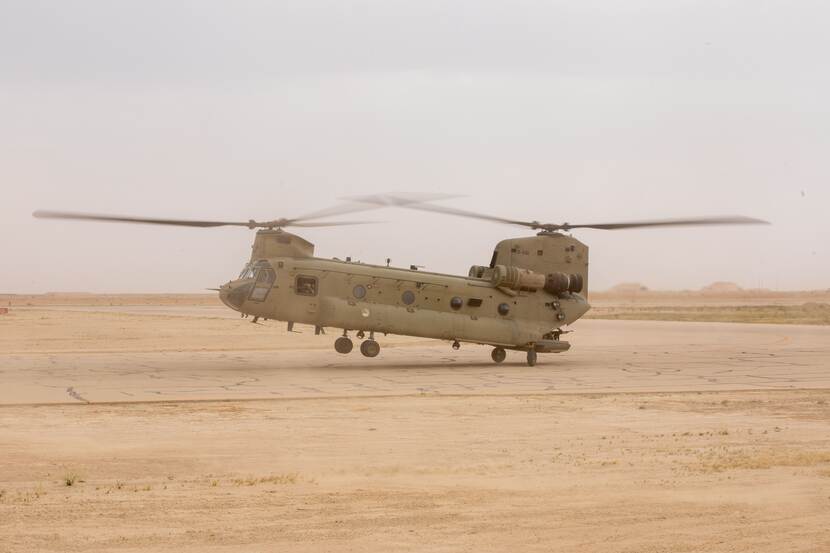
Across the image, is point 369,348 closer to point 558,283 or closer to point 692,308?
point 558,283

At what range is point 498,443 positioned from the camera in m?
14.3

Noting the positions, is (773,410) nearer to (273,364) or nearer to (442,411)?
(442,411)

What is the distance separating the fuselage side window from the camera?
26.1 m

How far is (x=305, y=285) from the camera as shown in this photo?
2620 cm

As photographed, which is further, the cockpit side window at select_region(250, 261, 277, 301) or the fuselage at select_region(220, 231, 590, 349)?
the fuselage at select_region(220, 231, 590, 349)

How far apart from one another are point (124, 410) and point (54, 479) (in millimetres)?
5997

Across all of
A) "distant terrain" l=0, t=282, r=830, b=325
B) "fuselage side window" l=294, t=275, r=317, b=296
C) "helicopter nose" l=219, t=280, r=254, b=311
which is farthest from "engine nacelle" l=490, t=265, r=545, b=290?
"distant terrain" l=0, t=282, r=830, b=325

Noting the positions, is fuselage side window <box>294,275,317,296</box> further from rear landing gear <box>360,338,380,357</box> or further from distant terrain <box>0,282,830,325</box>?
distant terrain <box>0,282,830,325</box>

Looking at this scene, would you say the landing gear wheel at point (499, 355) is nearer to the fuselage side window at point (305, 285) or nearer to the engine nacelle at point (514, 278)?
the engine nacelle at point (514, 278)

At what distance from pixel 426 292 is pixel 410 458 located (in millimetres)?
14561

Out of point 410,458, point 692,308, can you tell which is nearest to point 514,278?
→ point 410,458

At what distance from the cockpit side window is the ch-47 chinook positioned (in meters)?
0.03

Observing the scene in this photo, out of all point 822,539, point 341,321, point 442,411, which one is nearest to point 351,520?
point 822,539

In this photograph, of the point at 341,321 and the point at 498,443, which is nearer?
the point at 498,443
